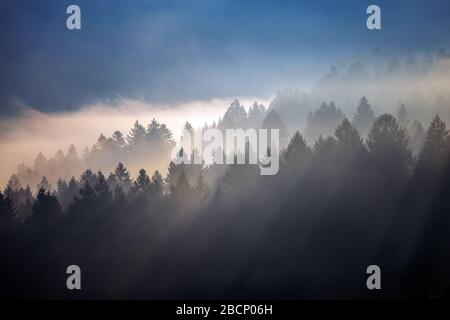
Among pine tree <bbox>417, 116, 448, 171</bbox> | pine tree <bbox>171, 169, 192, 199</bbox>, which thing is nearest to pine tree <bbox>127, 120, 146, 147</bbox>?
pine tree <bbox>171, 169, 192, 199</bbox>

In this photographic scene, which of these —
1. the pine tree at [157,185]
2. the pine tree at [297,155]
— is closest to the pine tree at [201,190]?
the pine tree at [157,185]

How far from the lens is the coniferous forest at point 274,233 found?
2648cm

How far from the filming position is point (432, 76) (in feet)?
223

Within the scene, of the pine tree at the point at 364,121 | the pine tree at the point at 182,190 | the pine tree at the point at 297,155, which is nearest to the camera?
the pine tree at the point at 297,155

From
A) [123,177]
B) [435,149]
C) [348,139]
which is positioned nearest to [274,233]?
[348,139]

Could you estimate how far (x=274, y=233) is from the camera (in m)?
30.6

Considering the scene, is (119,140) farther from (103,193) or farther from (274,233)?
(274,233)

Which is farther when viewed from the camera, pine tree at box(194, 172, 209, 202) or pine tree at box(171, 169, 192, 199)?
pine tree at box(171, 169, 192, 199)

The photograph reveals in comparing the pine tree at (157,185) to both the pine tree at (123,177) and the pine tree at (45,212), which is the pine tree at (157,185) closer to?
the pine tree at (123,177)

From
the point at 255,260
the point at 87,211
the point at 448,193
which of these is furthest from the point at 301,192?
the point at 87,211

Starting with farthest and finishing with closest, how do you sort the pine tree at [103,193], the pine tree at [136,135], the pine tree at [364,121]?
the pine tree at [136,135], the pine tree at [364,121], the pine tree at [103,193]

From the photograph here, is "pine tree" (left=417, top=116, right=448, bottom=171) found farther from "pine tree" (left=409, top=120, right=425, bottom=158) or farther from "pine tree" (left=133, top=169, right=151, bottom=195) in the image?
"pine tree" (left=133, top=169, right=151, bottom=195)

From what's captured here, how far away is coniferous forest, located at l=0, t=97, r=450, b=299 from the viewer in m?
26.5
